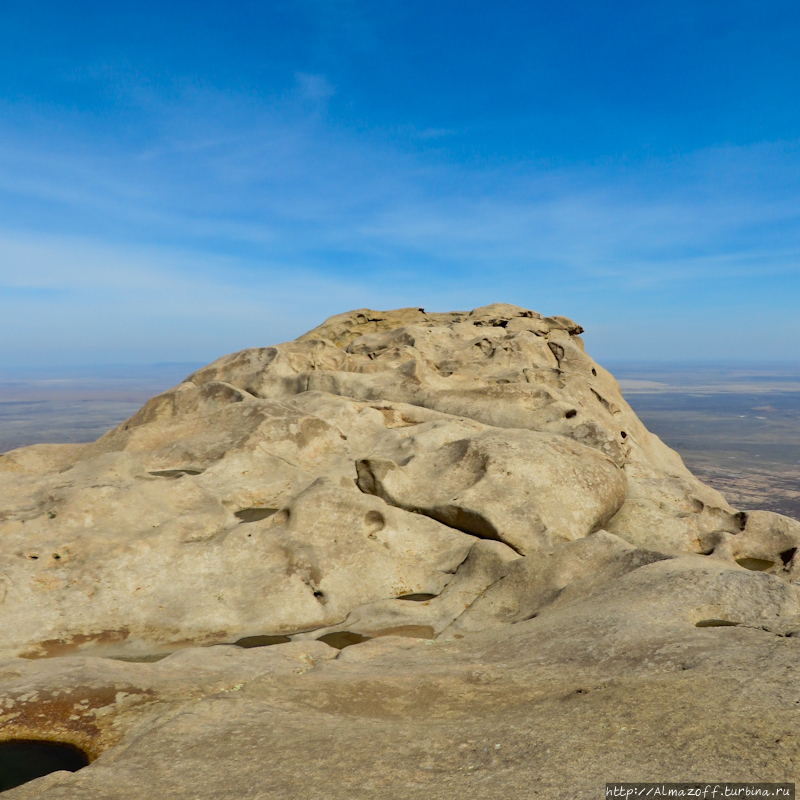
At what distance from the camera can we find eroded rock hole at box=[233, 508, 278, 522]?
1257 centimetres

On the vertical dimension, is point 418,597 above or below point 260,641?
above

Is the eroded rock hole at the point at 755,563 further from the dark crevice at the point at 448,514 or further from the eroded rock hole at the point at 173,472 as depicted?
the eroded rock hole at the point at 173,472

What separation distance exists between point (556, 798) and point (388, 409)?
525 inches

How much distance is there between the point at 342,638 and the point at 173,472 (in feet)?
23.2

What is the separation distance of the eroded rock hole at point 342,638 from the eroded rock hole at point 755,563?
8215mm

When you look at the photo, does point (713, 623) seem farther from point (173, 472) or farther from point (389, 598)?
point (173, 472)

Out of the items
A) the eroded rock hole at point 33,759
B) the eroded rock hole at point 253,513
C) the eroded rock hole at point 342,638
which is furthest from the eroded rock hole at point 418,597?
the eroded rock hole at point 33,759

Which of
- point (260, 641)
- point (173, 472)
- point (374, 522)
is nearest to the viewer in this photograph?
point (260, 641)

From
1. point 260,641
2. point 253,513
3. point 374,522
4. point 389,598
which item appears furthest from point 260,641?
point 253,513

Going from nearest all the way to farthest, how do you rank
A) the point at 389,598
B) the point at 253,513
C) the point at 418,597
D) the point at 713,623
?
1. the point at 713,623
2. the point at 389,598
3. the point at 418,597
4. the point at 253,513

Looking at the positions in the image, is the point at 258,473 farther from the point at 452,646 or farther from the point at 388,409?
the point at 452,646

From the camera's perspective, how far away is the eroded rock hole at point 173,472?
46.3 ft

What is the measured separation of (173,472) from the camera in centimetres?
1431

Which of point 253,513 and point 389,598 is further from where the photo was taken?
point 253,513
